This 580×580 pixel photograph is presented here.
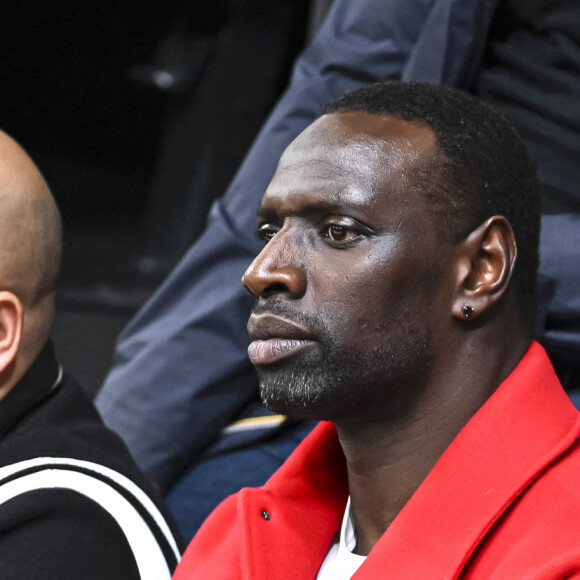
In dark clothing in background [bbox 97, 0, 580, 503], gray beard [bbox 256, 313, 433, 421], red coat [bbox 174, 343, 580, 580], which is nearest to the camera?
red coat [bbox 174, 343, 580, 580]

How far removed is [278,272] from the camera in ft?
3.91

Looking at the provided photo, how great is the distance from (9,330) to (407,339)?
60cm

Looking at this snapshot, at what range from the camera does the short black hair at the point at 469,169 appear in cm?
119

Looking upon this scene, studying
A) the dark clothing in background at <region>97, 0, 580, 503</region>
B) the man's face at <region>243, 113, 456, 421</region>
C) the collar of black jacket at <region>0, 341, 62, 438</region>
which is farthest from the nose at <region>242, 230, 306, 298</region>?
the dark clothing in background at <region>97, 0, 580, 503</region>

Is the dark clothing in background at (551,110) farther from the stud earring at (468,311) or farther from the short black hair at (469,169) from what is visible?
the stud earring at (468,311)

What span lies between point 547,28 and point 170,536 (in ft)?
3.29

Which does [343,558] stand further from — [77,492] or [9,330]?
[9,330]

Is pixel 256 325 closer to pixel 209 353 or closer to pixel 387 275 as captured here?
pixel 387 275

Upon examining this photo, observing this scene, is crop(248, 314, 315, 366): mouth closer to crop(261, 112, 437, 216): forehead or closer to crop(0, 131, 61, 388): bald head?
crop(261, 112, 437, 216): forehead

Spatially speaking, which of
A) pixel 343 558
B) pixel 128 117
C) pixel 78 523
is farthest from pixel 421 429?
pixel 128 117

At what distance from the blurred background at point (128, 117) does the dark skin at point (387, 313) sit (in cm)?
182

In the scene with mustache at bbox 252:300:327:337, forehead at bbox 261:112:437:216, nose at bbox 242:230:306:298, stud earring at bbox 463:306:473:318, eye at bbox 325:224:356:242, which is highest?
forehead at bbox 261:112:437:216

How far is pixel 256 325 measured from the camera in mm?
1196

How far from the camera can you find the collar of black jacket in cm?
143
